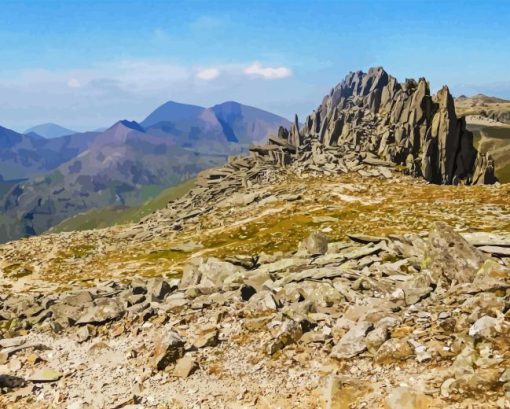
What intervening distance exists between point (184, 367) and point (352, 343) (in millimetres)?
6859

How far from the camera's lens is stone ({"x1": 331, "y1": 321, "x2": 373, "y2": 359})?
1814 cm

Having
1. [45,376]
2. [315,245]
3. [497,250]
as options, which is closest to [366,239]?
[315,245]

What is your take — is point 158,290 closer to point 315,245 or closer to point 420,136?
point 315,245

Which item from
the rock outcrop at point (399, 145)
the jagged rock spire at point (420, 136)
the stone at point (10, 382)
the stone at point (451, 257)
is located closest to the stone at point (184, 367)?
the stone at point (10, 382)

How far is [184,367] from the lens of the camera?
19.4 metres

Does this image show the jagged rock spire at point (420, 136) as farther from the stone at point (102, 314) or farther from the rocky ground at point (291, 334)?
the stone at point (102, 314)

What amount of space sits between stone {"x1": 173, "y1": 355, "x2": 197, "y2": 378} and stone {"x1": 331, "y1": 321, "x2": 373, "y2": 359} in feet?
18.8

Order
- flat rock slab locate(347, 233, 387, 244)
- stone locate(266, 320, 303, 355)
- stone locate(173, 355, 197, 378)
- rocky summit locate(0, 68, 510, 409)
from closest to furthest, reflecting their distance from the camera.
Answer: rocky summit locate(0, 68, 510, 409) < stone locate(173, 355, 197, 378) < stone locate(266, 320, 303, 355) < flat rock slab locate(347, 233, 387, 244)

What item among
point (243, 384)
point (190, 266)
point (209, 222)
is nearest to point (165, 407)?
point (243, 384)

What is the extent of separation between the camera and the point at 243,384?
18.1 meters

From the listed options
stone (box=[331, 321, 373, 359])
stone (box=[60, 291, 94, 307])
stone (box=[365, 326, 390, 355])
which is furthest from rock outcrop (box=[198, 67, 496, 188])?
stone (box=[365, 326, 390, 355])

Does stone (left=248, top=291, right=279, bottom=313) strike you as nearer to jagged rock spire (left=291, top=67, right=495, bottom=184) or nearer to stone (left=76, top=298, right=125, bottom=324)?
stone (left=76, top=298, right=125, bottom=324)

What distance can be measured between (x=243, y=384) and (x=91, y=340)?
10.2m

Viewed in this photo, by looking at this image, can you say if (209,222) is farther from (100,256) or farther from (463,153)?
(463,153)
